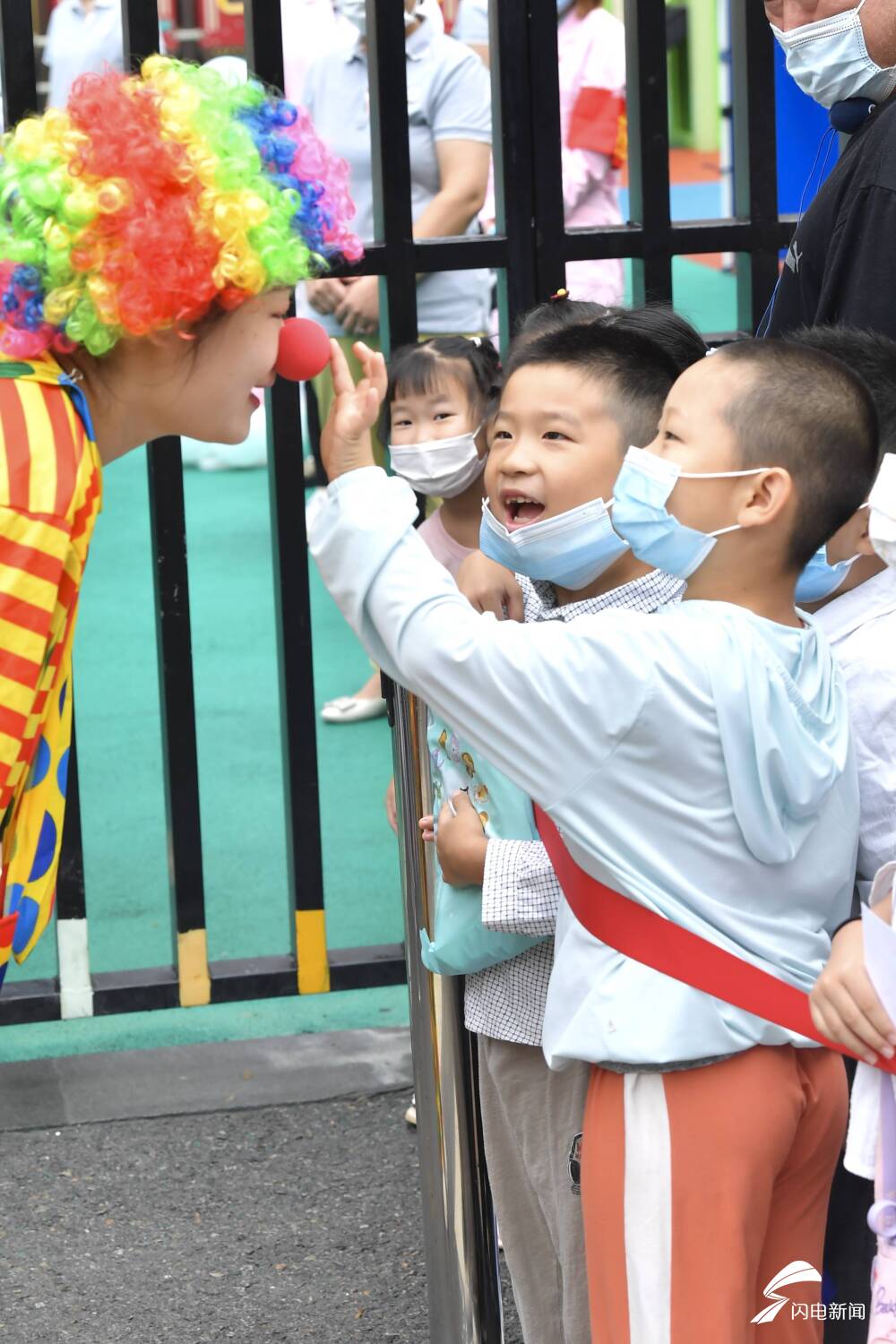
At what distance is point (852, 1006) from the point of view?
1.69 meters

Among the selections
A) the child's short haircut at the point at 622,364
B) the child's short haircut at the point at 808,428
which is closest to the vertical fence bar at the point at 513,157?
the child's short haircut at the point at 622,364

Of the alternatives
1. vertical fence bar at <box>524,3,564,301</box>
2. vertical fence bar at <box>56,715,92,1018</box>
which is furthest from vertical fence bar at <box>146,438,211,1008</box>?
vertical fence bar at <box>524,3,564,301</box>

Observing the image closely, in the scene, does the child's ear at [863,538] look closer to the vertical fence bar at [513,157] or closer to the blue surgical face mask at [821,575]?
the blue surgical face mask at [821,575]

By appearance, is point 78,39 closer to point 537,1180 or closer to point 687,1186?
point 537,1180

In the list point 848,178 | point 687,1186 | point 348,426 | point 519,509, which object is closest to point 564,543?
point 519,509

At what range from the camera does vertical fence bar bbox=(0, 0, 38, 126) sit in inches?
124

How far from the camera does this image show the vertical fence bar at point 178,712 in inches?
135

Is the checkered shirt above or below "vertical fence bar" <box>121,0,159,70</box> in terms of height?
below

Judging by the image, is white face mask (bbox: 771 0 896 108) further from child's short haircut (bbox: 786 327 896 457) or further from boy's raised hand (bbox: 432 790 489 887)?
boy's raised hand (bbox: 432 790 489 887)

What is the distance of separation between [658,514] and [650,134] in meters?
1.80

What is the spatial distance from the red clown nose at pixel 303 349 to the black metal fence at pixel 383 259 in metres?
1.38

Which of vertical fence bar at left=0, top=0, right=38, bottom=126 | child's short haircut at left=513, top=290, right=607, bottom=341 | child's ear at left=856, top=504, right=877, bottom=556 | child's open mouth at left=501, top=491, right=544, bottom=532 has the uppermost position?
vertical fence bar at left=0, top=0, right=38, bottom=126

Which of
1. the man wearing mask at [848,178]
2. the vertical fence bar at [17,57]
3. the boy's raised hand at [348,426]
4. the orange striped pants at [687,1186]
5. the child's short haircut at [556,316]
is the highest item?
the vertical fence bar at [17,57]

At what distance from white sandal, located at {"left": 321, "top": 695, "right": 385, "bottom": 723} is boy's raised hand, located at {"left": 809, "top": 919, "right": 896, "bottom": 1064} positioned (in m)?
3.84
